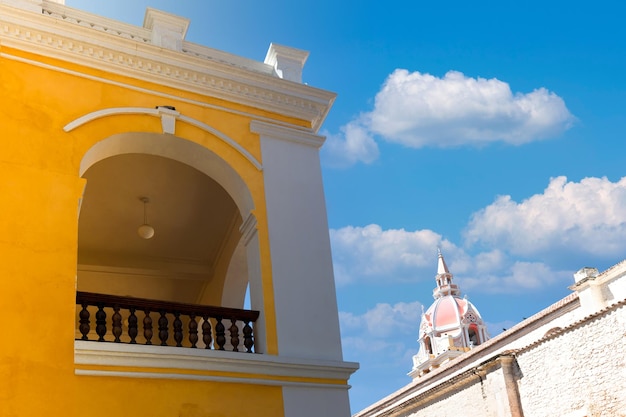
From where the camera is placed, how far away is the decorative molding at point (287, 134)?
876 centimetres

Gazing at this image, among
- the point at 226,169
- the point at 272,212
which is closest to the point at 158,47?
the point at 226,169

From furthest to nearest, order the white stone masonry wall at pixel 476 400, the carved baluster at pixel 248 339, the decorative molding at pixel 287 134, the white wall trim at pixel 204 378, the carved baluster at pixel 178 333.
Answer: the white stone masonry wall at pixel 476 400 → the decorative molding at pixel 287 134 → the carved baluster at pixel 248 339 → the carved baluster at pixel 178 333 → the white wall trim at pixel 204 378

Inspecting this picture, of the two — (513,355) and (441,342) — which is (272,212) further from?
(441,342)

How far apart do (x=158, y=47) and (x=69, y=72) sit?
1.12m

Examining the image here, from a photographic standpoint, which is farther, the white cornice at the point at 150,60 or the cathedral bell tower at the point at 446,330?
the cathedral bell tower at the point at 446,330

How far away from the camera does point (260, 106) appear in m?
8.96

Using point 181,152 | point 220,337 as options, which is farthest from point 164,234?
point 220,337

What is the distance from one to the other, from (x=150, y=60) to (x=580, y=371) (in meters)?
13.2

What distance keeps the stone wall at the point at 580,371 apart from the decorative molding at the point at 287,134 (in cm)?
981

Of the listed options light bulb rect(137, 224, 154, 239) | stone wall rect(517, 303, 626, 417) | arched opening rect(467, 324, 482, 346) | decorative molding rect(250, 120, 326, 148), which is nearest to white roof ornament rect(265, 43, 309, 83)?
decorative molding rect(250, 120, 326, 148)

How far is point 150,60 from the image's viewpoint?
8.29 m

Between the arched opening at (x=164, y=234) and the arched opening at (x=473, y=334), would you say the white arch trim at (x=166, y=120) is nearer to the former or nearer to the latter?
the arched opening at (x=164, y=234)

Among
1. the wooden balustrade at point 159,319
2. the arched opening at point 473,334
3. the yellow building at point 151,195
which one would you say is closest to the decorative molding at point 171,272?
the yellow building at point 151,195

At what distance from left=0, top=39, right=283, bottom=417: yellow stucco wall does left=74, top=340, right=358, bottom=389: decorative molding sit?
84 millimetres
